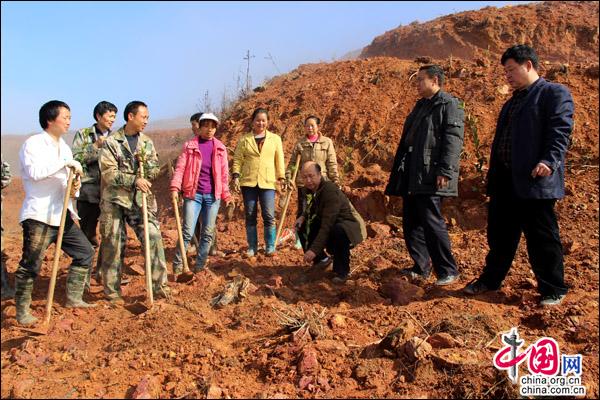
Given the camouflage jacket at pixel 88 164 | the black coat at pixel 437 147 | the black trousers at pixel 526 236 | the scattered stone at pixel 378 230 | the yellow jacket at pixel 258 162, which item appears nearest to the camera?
the black trousers at pixel 526 236

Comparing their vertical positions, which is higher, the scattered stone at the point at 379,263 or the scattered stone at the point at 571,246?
the scattered stone at the point at 571,246

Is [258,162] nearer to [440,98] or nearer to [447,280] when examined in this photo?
[440,98]

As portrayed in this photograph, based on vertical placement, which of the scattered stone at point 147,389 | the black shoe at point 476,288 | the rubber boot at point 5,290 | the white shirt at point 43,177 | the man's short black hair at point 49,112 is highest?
the man's short black hair at point 49,112

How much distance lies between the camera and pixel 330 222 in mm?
4551

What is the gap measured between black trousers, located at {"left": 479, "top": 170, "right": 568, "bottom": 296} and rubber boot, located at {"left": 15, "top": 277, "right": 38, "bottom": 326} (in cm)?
382

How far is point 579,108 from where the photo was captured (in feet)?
23.2

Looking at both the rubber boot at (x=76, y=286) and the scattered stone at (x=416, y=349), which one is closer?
the scattered stone at (x=416, y=349)

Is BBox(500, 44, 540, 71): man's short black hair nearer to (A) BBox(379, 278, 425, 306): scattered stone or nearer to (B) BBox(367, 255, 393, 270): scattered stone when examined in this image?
(A) BBox(379, 278, 425, 306): scattered stone

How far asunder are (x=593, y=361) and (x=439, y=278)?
152cm

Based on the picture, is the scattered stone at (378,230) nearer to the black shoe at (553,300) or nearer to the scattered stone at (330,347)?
the black shoe at (553,300)

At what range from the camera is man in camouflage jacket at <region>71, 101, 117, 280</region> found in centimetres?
465

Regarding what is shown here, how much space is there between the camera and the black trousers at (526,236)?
3479 millimetres

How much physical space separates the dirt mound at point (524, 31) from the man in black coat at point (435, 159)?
10.8 m

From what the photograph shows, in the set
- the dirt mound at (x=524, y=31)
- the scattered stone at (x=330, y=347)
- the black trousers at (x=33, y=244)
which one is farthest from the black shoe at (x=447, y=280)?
the dirt mound at (x=524, y=31)
